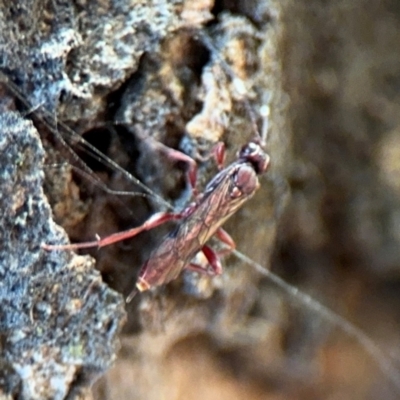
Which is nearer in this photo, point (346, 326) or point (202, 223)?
point (202, 223)

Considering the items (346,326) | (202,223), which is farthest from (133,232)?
(346,326)

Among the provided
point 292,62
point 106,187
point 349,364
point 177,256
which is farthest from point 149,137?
point 349,364

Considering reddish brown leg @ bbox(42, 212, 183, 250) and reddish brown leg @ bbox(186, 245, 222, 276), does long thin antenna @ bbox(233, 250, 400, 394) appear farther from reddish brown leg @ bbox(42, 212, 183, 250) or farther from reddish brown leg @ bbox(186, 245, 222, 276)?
reddish brown leg @ bbox(42, 212, 183, 250)

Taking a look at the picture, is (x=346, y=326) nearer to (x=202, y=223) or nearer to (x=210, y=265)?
(x=210, y=265)

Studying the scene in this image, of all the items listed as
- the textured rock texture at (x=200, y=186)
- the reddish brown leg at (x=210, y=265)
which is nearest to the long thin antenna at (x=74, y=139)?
the textured rock texture at (x=200, y=186)

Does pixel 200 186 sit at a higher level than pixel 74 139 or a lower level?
lower

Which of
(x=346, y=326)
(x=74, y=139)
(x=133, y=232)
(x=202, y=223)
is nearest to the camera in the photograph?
(x=74, y=139)
